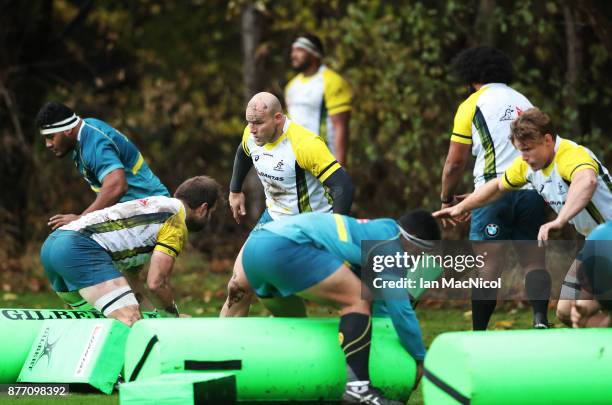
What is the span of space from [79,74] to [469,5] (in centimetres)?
647

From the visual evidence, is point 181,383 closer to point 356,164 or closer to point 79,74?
point 356,164

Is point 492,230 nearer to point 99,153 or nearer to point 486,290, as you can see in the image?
point 486,290

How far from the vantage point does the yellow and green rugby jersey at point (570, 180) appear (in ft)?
21.6

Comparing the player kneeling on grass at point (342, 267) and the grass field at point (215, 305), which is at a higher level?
the player kneeling on grass at point (342, 267)

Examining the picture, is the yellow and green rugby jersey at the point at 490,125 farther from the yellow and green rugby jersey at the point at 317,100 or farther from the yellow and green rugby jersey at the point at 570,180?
the yellow and green rugby jersey at the point at 317,100

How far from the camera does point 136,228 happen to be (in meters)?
7.45

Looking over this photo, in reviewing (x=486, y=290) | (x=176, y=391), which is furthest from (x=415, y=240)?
(x=486, y=290)

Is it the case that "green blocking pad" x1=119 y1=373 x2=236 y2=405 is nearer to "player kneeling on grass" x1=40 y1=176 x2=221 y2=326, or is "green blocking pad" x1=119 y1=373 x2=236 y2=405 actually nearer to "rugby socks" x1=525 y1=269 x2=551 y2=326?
"player kneeling on grass" x1=40 y1=176 x2=221 y2=326

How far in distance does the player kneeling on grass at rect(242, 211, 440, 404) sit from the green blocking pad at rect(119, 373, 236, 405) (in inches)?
25.2

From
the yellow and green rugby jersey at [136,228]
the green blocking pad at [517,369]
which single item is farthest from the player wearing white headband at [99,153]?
the green blocking pad at [517,369]

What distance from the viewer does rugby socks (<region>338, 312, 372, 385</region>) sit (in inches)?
230

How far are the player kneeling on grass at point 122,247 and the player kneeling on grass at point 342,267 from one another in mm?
1324

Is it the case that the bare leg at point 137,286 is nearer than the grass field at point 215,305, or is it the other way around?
the bare leg at point 137,286

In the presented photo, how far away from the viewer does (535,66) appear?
38.7ft
